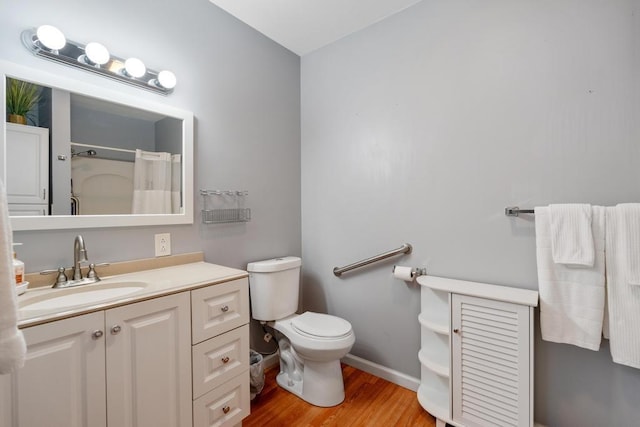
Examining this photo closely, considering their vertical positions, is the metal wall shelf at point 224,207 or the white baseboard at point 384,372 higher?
the metal wall shelf at point 224,207

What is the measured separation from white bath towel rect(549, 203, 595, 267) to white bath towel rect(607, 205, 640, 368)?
8cm

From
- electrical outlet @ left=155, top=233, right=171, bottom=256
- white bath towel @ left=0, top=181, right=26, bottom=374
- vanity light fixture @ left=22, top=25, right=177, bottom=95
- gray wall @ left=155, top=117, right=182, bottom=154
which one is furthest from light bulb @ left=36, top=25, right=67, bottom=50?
white bath towel @ left=0, top=181, right=26, bottom=374

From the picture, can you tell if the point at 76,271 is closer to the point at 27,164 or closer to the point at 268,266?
the point at 27,164

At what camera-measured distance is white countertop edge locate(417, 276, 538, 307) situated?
1.32 metres

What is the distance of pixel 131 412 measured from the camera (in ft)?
3.49

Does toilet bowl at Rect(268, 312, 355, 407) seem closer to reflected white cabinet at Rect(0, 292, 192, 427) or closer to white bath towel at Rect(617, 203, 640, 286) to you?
reflected white cabinet at Rect(0, 292, 192, 427)

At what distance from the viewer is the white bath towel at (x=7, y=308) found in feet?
1.73

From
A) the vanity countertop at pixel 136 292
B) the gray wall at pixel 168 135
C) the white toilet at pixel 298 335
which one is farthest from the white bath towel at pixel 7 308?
the white toilet at pixel 298 335

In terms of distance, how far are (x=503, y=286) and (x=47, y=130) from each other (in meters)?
2.33

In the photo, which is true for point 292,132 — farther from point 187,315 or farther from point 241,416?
point 241,416

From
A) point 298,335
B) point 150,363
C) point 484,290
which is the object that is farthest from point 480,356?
point 150,363

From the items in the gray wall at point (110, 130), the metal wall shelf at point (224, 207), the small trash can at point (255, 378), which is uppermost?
the gray wall at point (110, 130)

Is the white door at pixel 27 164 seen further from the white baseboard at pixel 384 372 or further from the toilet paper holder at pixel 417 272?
the white baseboard at pixel 384 372

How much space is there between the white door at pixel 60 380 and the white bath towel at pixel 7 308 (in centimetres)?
41
